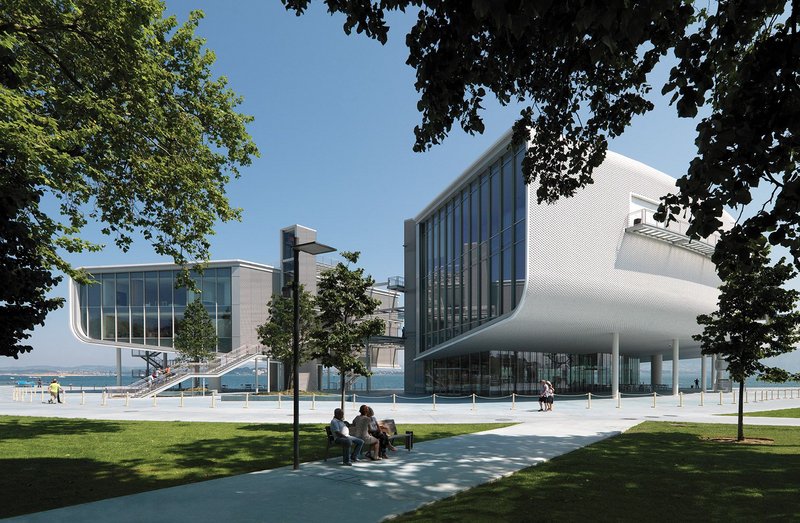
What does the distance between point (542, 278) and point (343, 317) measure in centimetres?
1511

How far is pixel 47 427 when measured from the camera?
1808 centimetres

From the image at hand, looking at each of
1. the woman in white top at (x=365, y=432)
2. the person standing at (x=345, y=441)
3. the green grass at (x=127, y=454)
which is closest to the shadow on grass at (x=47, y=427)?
the green grass at (x=127, y=454)

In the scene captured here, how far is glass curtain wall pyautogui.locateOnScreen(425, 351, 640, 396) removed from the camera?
4134cm

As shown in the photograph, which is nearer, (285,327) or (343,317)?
(343,317)

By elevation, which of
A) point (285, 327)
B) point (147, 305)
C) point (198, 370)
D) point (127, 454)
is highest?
point (147, 305)

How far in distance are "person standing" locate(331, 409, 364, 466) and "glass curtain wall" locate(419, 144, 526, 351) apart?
20296 millimetres

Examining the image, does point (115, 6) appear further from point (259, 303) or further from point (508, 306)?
point (259, 303)

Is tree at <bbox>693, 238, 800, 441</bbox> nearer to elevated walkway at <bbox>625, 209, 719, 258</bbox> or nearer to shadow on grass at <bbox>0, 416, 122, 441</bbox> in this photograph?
elevated walkway at <bbox>625, 209, 719, 258</bbox>

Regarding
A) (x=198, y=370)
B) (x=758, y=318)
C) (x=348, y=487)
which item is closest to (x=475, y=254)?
(x=758, y=318)

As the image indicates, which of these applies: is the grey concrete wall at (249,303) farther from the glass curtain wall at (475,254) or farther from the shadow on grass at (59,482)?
the shadow on grass at (59,482)

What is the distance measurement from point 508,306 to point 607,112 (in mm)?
21626

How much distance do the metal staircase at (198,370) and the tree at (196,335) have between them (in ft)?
3.25

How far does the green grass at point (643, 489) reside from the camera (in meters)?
7.46

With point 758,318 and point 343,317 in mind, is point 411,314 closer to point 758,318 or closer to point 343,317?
point 343,317
